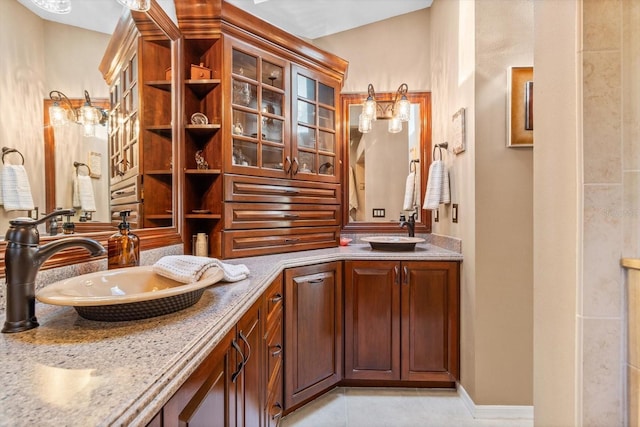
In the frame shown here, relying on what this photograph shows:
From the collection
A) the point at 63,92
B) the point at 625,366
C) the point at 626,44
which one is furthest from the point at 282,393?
the point at 626,44

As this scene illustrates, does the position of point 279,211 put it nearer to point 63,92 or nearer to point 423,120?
point 63,92

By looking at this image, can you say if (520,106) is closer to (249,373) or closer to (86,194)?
(249,373)

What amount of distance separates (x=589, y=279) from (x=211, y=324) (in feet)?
3.30

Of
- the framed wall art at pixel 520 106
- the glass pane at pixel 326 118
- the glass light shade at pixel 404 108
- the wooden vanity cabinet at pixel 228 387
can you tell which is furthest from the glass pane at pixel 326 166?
the wooden vanity cabinet at pixel 228 387

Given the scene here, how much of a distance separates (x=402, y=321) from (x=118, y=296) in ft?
5.95

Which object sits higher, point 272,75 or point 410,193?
point 272,75

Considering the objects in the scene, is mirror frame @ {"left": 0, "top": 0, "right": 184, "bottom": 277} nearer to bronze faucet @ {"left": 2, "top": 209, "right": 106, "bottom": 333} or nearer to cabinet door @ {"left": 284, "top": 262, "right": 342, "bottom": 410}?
bronze faucet @ {"left": 2, "top": 209, "right": 106, "bottom": 333}

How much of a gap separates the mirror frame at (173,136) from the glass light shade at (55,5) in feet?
0.65

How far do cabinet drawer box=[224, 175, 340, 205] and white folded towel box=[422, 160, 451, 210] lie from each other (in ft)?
2.25

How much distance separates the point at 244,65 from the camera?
1.97 meters

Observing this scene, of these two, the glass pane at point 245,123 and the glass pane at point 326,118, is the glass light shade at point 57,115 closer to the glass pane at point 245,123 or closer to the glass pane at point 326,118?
the glass pane at point 245,123

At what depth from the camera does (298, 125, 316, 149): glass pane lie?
2.27m

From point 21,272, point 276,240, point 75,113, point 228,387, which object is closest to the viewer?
point 21,272

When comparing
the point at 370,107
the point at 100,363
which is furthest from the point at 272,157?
the point at 100,363
